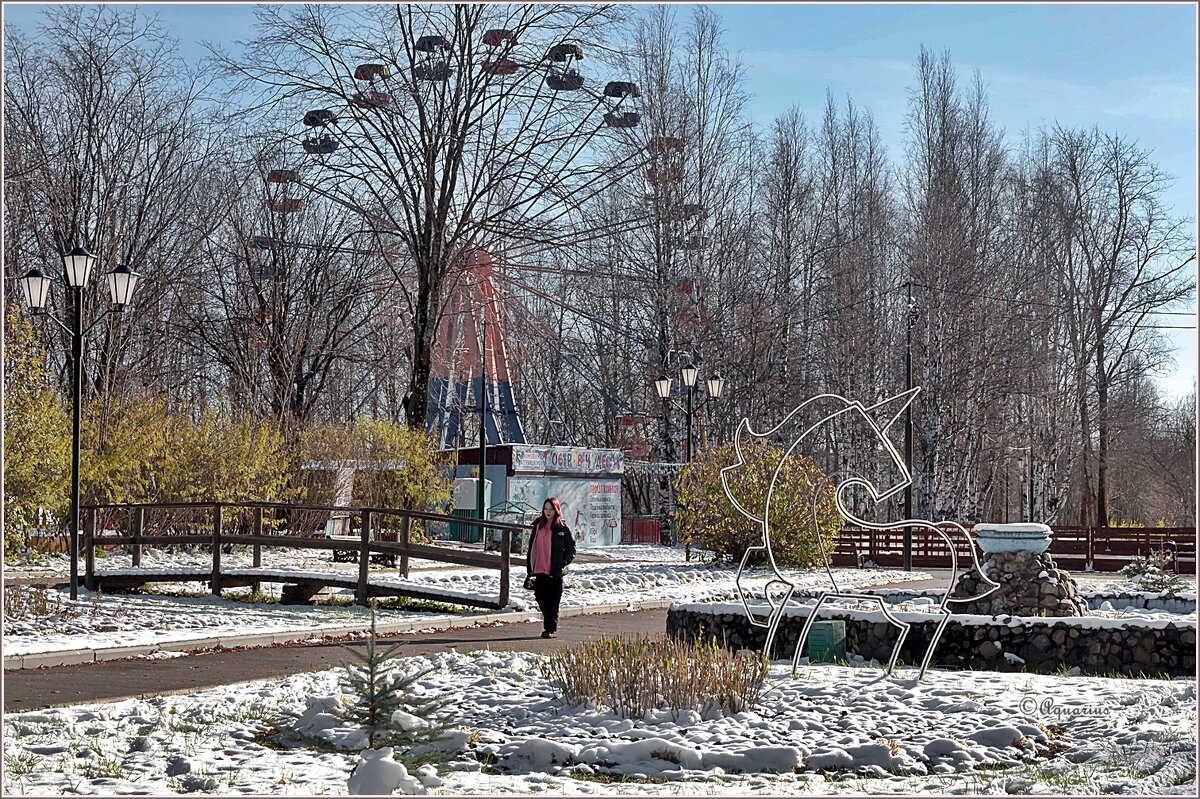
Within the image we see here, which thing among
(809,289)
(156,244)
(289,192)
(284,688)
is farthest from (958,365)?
(284,688)

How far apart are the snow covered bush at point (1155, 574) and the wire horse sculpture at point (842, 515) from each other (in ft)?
10.0

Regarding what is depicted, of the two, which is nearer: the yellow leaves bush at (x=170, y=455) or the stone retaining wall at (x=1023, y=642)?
the stone retaining wall at (x=1023, y=642)

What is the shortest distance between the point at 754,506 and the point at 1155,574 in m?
7.77

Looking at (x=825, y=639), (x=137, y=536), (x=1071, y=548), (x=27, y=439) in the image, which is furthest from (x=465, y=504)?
(x=825, y=639)

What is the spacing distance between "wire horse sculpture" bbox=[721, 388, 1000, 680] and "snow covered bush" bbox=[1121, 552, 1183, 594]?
3.05m

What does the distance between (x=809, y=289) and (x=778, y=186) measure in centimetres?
409

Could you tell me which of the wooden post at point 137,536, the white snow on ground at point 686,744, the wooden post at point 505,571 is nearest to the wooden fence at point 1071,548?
the wooden post at point 505,571

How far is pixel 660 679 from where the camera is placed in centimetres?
872

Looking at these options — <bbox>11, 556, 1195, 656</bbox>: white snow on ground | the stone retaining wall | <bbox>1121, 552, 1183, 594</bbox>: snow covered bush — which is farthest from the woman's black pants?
<bbox>1121, 552, 1183, 594</bbox>: snow covered bush

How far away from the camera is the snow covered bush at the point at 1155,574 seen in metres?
20.6

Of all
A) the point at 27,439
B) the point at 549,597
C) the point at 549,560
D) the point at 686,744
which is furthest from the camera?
the point at 27,439

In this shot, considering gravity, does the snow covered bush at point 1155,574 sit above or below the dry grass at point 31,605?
below

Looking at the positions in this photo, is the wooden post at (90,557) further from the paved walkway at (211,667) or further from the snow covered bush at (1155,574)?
the snow covered bush at (1155,574)

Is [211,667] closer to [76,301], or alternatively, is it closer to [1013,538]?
[76,301]
